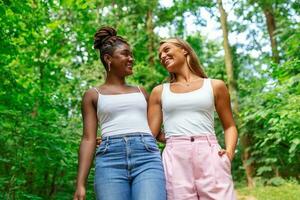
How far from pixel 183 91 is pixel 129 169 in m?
0.68

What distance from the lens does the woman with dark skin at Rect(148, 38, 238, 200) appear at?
2801 millimetres

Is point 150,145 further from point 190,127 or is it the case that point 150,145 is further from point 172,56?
point 172,56

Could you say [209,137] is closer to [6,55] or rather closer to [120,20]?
[6,55]

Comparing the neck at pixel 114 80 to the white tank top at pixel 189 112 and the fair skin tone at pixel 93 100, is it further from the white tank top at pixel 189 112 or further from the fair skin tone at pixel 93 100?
the white tank top at pixel 189 112

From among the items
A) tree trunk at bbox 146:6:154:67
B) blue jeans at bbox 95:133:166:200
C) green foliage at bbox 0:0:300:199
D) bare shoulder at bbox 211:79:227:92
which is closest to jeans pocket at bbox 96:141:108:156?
blue jeans at bbox 95:133:166:200

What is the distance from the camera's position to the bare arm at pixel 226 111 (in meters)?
3.02

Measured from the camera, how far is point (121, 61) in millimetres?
3113

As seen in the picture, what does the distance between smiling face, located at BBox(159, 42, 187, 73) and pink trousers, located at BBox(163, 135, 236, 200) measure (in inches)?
21.8

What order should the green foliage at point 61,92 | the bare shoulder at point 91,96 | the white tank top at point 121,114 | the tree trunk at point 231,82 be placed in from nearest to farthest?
the white tank top at point 121,114
the bare shoulder at point 91,96
the green foliage at point 61,92
the tree trunk at point 231,82

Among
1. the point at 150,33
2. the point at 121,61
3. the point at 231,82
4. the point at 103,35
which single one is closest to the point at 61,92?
the point at 103,35

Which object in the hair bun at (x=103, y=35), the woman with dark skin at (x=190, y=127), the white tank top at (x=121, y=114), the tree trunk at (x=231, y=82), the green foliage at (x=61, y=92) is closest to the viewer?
the woman with dark skin at (x=190, y=127)

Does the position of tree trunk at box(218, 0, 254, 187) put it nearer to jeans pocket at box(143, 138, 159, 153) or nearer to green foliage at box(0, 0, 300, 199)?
green foliage at box(0, 0, 300, 199)

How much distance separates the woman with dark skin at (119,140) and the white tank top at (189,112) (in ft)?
0.53

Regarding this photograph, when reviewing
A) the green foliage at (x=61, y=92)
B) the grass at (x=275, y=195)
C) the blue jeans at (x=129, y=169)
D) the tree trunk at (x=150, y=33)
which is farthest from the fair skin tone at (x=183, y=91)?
the tree trunk at (x=150, y=33)
